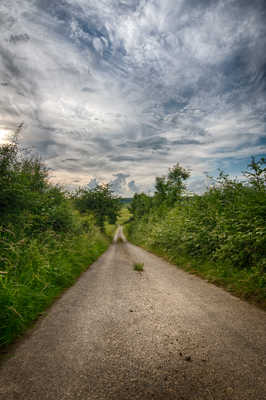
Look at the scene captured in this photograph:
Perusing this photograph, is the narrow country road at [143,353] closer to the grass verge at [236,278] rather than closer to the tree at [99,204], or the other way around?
the grass verge at [236,278]

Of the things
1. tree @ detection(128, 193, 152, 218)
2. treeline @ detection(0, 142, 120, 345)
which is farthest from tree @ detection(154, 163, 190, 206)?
treeline @ detection(0, 142, 120, 345)

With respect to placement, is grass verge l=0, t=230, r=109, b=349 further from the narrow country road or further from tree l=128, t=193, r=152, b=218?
tree l=128, t=193, r=152, b=218

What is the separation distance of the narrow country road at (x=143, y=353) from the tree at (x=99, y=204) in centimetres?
2601

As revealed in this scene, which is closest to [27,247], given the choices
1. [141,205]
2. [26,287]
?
[26,287]

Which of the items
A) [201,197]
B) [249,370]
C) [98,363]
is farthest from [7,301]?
[201,197]

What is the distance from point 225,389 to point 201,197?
8.64 meters

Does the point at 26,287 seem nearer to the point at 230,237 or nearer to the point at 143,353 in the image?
the point at 143,353

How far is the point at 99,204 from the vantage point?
3070cm

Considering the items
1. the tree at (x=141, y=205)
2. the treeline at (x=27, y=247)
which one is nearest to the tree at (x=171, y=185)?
the tree at (x=141, y=205)

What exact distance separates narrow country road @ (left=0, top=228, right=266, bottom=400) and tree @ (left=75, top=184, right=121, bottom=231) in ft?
85.3

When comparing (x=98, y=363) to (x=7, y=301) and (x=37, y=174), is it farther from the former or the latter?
(x=37, y=174)

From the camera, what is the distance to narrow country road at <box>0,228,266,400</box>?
1.76 meters

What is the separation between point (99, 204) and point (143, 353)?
2896 cm

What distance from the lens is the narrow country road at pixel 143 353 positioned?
5.77 feet
